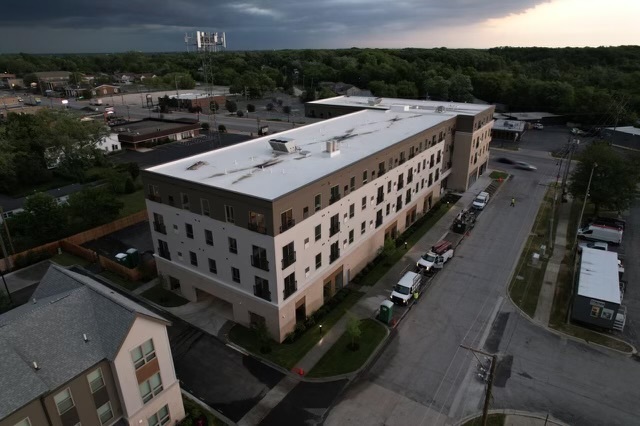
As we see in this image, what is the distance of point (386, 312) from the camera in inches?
1341

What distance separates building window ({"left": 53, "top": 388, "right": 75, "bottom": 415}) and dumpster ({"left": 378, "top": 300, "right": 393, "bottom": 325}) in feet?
74.3

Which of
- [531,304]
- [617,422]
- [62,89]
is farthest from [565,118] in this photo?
[62,89]

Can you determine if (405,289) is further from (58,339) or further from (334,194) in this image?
(58,339)

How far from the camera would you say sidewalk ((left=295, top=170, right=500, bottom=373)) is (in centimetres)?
3103

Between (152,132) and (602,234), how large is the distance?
87.9 meters

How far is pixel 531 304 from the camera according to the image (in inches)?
1444

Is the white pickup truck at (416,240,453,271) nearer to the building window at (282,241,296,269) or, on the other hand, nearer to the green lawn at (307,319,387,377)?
the green lawn at (307,319,387,377)

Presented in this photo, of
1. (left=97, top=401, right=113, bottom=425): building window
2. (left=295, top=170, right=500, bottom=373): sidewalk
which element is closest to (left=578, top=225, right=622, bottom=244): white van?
(left=295, top=170, right=500, bottom=373): sidewalk

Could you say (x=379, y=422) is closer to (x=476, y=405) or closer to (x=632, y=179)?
(x=476, y=405)

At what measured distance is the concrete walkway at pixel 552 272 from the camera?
35372mm

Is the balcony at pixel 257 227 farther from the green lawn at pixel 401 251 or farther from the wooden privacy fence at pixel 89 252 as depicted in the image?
the wooden privacy fence at pixel 89 252

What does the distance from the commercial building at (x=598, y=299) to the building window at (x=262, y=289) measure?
25.1m

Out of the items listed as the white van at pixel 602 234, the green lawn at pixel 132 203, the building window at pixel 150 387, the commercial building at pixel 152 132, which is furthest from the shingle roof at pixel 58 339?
the commercial building at pixel 152 132

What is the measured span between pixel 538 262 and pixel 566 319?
9.98 m
